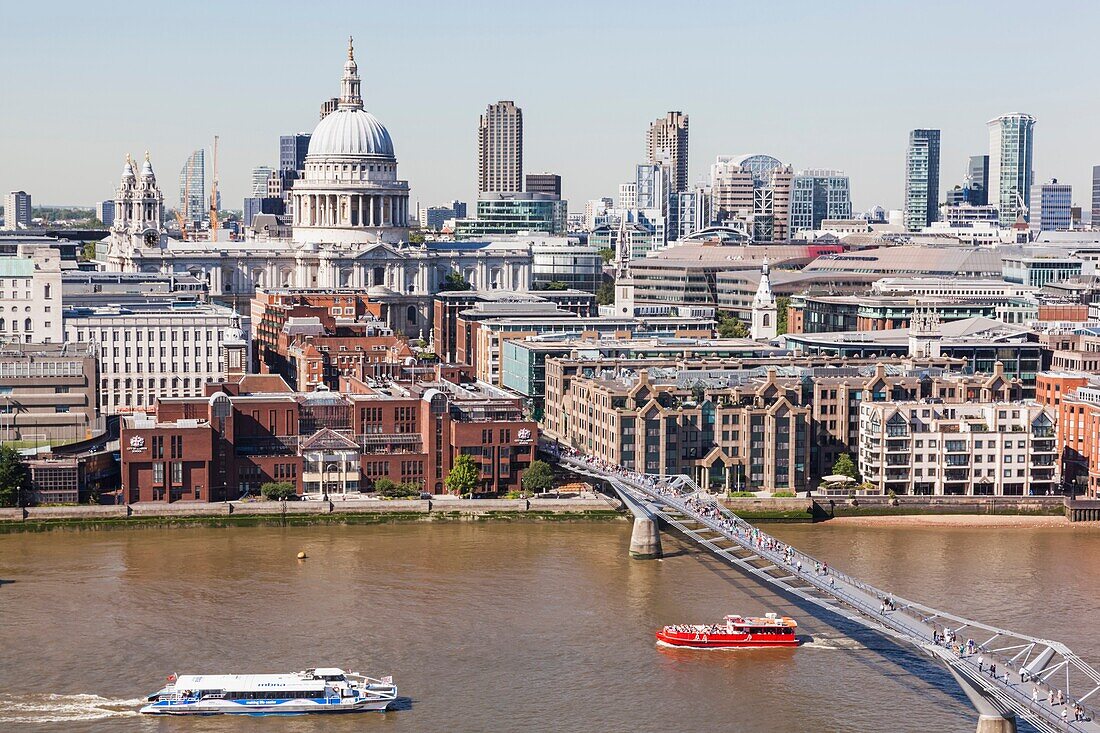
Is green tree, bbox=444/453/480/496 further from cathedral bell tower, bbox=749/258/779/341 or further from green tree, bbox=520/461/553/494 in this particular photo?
cathedral bell tower, bbox=749/258/779/341

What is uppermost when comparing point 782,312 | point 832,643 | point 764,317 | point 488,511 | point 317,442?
point 764,317

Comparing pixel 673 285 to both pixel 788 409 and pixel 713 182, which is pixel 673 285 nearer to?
pixel 788 409

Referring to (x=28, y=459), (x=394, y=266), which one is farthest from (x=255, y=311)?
(x=28, y=459)

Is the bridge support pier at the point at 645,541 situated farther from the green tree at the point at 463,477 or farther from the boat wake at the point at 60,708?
the boat wake at the point at 60,708

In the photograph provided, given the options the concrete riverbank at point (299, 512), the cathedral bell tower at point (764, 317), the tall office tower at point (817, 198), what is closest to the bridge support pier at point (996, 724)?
the concrete riverbank at point (299, 512)

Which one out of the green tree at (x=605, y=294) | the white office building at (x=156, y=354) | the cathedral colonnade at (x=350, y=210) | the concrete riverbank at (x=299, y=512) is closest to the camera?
the concrete riverbank at (x=299, y=512)

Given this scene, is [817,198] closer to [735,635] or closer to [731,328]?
[731,328]

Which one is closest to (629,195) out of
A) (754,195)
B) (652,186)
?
(652,186)

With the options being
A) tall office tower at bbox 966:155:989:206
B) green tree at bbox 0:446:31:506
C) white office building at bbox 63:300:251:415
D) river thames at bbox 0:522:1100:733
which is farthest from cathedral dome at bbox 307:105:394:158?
tall office tower at bbox 966:155:989:206
